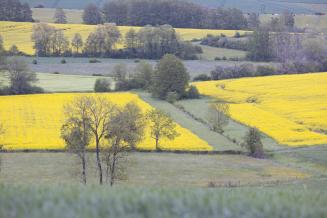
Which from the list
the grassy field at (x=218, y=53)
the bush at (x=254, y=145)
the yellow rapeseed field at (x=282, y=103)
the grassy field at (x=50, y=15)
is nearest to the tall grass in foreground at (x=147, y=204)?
the bush at (x=254, y=145)

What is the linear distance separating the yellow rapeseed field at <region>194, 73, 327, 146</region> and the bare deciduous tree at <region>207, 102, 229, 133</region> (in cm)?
286

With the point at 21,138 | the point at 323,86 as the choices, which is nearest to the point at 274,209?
the point at 21,138

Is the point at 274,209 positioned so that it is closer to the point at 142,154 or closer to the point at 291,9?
the point at 142,154

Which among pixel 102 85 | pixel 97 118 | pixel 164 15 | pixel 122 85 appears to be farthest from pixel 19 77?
pixel 164 15

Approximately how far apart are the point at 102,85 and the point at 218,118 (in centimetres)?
2761

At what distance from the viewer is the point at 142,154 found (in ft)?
138

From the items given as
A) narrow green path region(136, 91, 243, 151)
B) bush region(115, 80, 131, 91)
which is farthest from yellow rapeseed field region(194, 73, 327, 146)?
bush region(115, 80, 131, 91)

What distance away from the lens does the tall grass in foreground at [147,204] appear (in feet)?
28.8

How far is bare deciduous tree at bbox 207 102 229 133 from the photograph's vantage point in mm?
50594

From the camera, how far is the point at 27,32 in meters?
118

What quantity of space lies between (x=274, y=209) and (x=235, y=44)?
104m

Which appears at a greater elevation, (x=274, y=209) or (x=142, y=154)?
(x=274, y=209)

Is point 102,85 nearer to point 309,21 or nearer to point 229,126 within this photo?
point 229,126

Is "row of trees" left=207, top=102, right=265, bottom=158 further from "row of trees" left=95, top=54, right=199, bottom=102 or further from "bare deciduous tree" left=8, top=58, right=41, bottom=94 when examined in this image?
"bare deciduous tree" left=8, top=58, right=41, bottom=94
